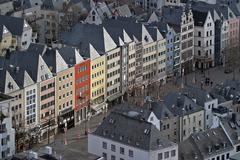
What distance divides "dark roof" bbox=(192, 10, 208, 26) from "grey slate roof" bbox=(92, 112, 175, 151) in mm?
55352

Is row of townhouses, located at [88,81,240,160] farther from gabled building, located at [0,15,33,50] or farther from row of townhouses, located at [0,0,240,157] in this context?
gabled building, located at [0,15,33,50]

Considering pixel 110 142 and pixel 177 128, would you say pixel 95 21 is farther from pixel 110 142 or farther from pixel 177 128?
pixel 110 142

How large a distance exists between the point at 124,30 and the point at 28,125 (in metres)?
27.0

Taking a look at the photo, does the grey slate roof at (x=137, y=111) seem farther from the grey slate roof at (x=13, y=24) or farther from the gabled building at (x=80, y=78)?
the grey slate roof at (x=13, y=24)

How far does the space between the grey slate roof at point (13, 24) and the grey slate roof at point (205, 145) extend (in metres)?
48.1

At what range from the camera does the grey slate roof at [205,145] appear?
337 feet

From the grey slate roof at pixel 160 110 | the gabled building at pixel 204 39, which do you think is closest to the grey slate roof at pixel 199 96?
the grey slate roof at pixel 160 110

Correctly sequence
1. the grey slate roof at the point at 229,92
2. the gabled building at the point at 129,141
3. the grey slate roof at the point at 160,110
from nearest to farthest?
the gabled building at the point at 129,141
the grey slate roof at the point at 160,110
the grey slate roof at the point at 229,92

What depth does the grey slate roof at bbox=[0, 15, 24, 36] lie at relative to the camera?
145125 mm

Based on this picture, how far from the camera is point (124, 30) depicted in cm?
13900

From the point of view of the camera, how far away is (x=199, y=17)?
15600cm

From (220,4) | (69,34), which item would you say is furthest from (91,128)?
(220,4)

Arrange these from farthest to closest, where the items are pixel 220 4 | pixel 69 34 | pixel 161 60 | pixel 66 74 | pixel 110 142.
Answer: pixel 220 4 < pixel 161 60 < pixel 69 34 < pixel 66 74 < pixel 110 142

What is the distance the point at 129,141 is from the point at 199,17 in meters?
59.7
